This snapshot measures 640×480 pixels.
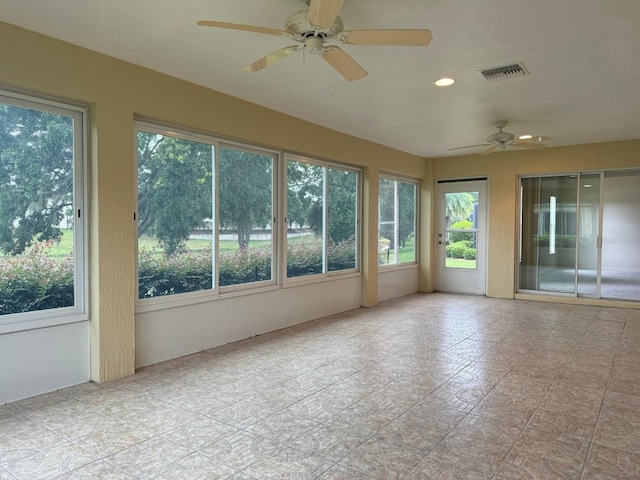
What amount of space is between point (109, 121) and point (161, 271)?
1391 mm

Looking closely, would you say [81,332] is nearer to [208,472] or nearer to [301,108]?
[208,472]

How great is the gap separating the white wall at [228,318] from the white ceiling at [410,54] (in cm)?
217

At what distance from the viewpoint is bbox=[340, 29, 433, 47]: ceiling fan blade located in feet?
7.42

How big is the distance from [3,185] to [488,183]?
276 inches

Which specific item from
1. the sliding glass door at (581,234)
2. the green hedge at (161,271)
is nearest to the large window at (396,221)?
the green hedge at (161,271)

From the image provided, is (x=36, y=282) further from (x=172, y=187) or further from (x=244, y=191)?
(x=244, y=191)

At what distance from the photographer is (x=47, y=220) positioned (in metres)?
3.24

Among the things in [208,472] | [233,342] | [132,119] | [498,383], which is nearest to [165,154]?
[132,119]

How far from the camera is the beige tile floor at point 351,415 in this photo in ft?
7.32

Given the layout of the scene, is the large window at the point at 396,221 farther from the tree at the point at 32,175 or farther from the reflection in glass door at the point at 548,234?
the tree at the point at 32,175

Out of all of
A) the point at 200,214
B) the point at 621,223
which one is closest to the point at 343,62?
the point at 200,214

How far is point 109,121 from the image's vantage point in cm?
341

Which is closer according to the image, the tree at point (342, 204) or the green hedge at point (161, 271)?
the green hedge at point (161, 271)

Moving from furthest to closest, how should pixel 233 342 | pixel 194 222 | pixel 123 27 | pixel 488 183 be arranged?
pixel 488 183 < pixel 233 342 < pixel 194 222 < pixel 123 27
